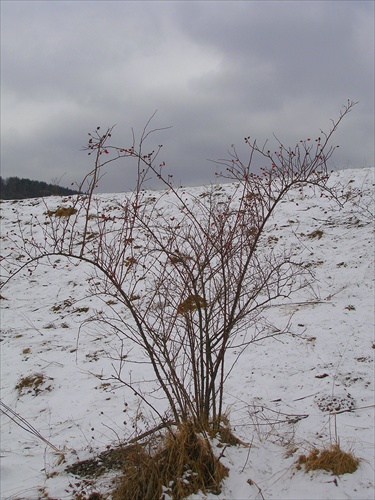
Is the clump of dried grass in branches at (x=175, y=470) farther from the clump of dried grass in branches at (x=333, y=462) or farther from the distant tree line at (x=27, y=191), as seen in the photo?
the distant tree line at (x=27, y=191)

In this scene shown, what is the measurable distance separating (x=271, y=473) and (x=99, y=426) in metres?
2.23

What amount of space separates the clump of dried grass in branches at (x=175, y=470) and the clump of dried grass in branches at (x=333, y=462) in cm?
67

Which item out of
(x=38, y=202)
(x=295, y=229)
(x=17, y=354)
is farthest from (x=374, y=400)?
(x=38, y=202)

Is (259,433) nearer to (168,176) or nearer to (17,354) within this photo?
(168,176)

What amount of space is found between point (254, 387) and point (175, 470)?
7.86ft

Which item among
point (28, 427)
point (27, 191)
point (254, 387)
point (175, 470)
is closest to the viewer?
point (175, 470)

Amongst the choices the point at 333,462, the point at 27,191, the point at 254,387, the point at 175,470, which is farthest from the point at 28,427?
the point at 27,191

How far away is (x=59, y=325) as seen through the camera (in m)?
7.45

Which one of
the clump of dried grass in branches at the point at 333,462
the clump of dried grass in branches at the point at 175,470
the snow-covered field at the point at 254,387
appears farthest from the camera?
the snow-covered field at the point at 254,387

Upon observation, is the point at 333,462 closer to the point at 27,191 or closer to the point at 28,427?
the point at 28,427

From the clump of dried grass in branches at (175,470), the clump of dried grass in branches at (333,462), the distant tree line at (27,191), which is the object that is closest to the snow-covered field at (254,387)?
the clump of dried grass in branches at (333,462)

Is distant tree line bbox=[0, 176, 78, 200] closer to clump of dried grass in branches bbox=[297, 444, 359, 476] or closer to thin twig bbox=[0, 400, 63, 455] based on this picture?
thin twig bbox=[0, 400, 63, 455]

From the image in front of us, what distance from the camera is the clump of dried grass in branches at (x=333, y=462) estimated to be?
2.87 metres

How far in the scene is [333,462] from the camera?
2.91 meters
